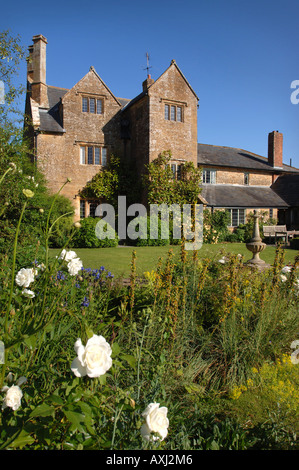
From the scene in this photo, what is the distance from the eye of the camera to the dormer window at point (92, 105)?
802 inches

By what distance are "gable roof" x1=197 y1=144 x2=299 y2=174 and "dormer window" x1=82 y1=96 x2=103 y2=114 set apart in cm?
809

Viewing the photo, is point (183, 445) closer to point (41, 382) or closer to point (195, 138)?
point (41, 382)

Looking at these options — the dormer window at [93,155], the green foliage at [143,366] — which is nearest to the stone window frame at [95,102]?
the dormer window at [93,155]

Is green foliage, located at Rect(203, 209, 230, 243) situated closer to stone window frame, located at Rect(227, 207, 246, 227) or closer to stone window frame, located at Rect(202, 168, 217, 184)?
stone window frame, located at Rect(227, 207, 246, 227)

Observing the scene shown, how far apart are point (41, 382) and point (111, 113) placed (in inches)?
832

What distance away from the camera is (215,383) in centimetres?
311

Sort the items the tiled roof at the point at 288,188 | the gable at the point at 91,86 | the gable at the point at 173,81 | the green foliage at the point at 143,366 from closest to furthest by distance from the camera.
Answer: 1. the green foliage at the point at 143,366
2. the gable at the point at 91,86
3. the gable at the point at 173,81
4. the tiled roof at the point at 288,188

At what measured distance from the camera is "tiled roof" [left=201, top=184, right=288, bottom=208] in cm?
2300

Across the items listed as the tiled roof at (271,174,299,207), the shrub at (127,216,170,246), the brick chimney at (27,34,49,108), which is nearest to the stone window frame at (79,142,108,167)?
the brick chimney at (27,34,49,108)

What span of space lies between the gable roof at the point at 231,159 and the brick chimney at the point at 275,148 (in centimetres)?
48

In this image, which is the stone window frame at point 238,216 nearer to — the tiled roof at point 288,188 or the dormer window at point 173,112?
the tiled roof at point 288,188

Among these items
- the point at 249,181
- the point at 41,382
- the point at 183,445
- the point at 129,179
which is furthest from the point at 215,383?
the point at 249,181

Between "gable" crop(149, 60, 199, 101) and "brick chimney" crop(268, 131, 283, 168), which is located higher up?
"gable" crop(149, 60, 199, 101)

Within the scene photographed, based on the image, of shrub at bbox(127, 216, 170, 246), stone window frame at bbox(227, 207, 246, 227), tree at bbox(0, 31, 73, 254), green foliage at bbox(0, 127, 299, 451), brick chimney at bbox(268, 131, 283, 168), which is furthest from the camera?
brick chimney at bbox(268, 131, 283, 168)
